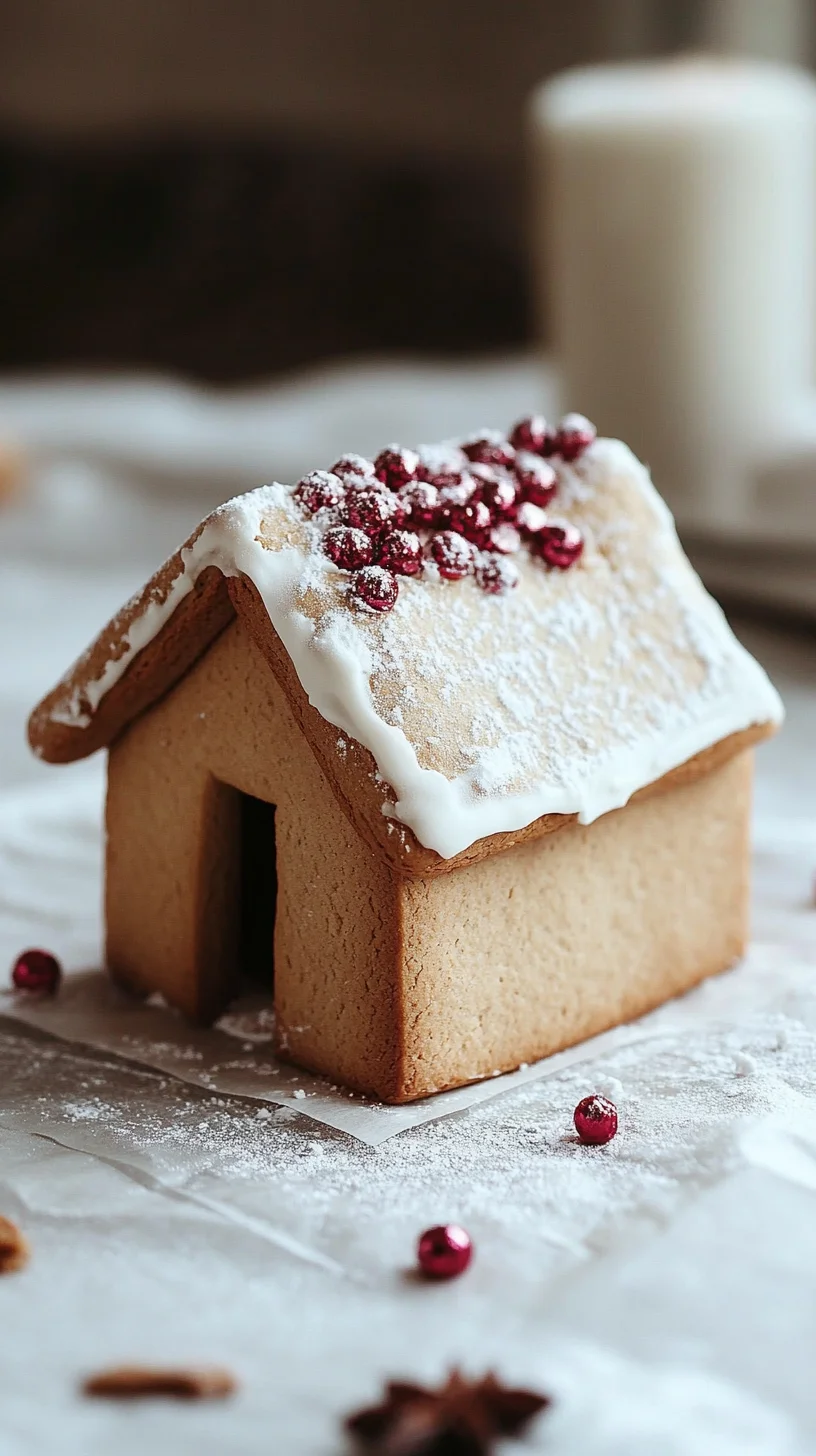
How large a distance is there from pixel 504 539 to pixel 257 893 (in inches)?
16.3

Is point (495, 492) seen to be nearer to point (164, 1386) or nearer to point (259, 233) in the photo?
point (164, 1386)

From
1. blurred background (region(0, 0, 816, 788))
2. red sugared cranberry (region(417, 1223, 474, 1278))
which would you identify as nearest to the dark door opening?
red sugared cranberry (region(417, 1223, 474, 1278))

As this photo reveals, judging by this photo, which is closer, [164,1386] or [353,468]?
[164,1386]

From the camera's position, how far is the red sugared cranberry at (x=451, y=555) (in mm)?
1427

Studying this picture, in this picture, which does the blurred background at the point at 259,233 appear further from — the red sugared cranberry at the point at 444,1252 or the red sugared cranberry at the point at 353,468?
the red sugared cranberry at the point at 444,1252

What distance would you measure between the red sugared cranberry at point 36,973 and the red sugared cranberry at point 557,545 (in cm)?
60

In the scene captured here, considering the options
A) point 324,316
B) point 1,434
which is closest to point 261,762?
point 1,434

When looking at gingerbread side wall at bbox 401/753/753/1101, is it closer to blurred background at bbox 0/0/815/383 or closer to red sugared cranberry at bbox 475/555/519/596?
red sugared cranberry at bbox 475/555/519/596

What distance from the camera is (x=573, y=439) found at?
159cm

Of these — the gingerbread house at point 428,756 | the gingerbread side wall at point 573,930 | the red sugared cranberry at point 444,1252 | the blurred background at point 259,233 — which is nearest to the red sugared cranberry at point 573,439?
the gingerbread house at point 428,756

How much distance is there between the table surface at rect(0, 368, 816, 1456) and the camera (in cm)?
104

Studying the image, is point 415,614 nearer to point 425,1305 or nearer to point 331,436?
point 425,1305

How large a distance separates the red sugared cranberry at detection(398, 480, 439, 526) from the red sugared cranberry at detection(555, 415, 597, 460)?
0.63 ft

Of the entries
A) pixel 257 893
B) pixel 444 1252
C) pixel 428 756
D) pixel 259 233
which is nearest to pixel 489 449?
pixel 428 756
